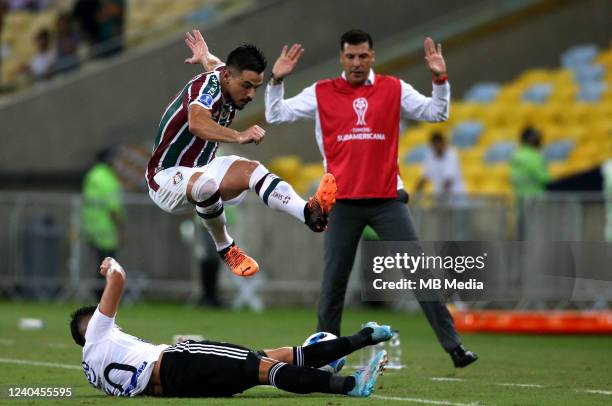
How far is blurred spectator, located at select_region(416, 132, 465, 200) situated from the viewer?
784 inches

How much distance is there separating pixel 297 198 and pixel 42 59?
17.0 meters

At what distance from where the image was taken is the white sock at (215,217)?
10602mm

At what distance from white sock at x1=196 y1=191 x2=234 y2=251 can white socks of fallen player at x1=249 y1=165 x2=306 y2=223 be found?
0.33m

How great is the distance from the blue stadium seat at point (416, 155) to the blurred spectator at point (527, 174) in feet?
13.3

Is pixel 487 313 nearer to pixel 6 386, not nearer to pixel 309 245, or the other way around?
pixel 309 245

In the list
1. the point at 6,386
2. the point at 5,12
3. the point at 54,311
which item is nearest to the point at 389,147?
the point at 6,386

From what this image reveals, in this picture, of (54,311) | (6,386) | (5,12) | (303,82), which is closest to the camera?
(6,386)

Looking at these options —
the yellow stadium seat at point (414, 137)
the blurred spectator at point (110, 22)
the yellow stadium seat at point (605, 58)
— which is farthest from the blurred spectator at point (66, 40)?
the yellow stadium seat at point (605, 58)

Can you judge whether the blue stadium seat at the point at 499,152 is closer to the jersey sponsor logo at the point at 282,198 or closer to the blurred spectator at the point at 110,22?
the blurred spectator at the point at 110,22

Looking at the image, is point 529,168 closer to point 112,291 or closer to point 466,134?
point 466,134

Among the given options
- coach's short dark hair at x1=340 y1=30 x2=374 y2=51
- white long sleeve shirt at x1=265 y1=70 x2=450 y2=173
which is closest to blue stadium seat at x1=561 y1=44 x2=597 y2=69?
white long sleeve shirt at x1=265 y1=70 x2=450 y2=173

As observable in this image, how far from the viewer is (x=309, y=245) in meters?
21.0

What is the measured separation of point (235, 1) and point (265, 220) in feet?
17.9

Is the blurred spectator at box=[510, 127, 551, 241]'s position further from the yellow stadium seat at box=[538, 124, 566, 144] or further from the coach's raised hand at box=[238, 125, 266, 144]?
the coach's raised hand at box=[238, 125, 266, 144]
